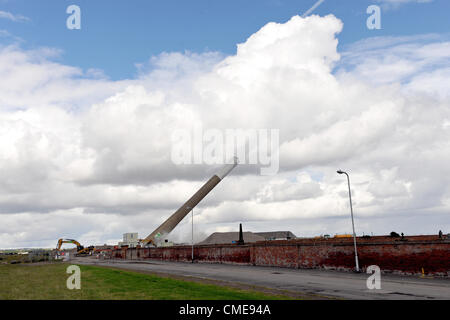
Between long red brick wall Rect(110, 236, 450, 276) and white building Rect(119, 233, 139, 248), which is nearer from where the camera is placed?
long red brick wall Rect(110, 236, 450, 276)

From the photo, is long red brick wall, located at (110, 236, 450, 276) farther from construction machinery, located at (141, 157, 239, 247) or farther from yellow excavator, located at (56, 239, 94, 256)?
yellow excavator, located at (56, 239, 94, 256)

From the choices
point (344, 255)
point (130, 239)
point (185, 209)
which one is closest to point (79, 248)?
point (130, 239)

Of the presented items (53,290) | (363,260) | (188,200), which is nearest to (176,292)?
(53,290)

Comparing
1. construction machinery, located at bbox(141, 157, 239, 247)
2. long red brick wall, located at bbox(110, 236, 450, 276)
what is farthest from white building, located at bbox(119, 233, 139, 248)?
long red brick wall, located at bbox(110, 236, 450, 276)

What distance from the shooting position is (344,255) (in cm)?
3222

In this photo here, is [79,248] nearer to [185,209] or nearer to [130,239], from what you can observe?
[130,239]

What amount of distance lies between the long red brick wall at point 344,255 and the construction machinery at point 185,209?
24.6 meters

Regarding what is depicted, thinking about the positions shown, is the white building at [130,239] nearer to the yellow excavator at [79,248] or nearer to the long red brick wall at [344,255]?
the yellow excavator at [79,248]

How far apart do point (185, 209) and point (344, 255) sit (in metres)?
49.2

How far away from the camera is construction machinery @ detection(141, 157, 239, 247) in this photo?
2977 inches

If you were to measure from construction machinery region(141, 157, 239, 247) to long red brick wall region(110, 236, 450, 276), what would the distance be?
80.7 feet
